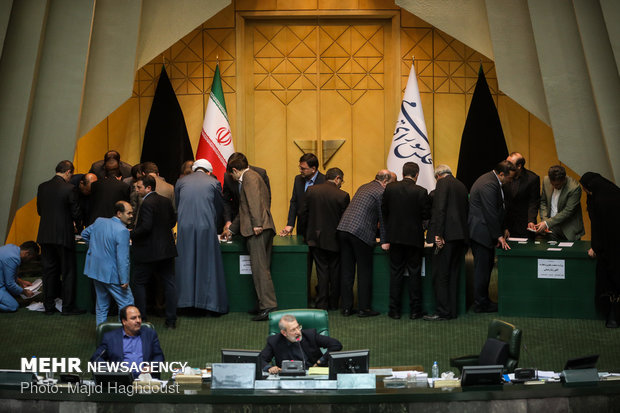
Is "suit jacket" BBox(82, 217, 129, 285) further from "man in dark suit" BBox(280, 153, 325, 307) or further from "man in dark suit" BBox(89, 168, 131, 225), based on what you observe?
"man in dark suit" BBox(280, 153, 325, 307)

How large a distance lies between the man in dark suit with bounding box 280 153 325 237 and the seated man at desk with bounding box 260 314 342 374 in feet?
9.34

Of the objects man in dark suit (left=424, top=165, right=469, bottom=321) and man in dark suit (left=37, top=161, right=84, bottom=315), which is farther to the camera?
man in dark suit (left=37, top=161, right=84, bottom=315)

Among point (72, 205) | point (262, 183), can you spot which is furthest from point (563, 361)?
point (72, 205)

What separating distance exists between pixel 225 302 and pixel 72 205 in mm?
1906

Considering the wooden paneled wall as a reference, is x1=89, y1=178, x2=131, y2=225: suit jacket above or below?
below

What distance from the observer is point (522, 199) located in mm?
9672

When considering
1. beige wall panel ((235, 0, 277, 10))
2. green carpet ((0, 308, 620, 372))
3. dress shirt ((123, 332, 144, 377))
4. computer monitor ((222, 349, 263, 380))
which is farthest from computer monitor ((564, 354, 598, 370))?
beige wall panel ((235, 0, 277, 10))

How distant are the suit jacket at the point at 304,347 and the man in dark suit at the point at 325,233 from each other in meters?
2.50

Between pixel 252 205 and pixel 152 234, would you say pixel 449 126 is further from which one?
pixel 152 234

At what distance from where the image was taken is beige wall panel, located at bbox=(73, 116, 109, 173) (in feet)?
39.5

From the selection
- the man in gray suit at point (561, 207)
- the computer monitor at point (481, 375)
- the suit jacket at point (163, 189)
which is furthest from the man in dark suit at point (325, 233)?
the computer monitor at point (481, 375)

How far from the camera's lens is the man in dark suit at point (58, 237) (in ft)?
29.5

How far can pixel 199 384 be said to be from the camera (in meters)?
5.64

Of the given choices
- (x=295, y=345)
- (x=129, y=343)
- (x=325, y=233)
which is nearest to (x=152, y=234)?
(x=325, y=233)
